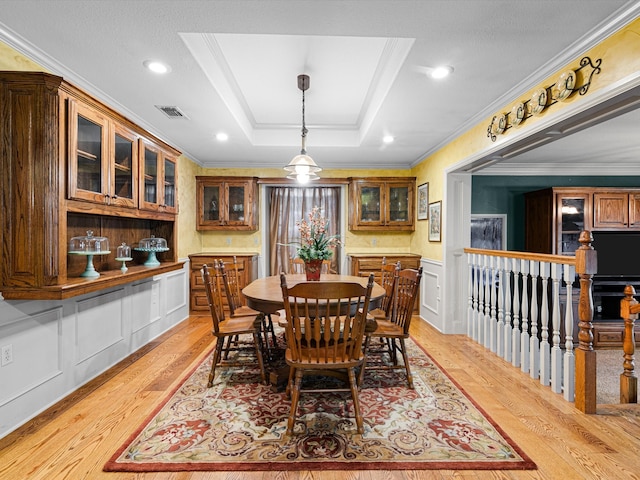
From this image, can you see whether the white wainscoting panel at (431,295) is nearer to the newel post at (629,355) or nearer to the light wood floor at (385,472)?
the light wood floor at (385,472)

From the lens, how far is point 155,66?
8.41 feet

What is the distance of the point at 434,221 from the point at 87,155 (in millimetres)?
4045

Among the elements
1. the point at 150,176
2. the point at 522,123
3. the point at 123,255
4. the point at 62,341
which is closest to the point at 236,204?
the point at 150,176

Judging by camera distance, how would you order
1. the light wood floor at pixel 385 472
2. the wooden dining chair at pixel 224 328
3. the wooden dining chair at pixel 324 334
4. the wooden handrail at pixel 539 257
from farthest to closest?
the wooden dining chair at pixel 224 328 → the wooden handrail at pixel 539 257 → the wooden dining chair at pixel 324 334 → the light wood floor at pixel 385 472

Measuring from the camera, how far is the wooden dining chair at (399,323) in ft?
8.89

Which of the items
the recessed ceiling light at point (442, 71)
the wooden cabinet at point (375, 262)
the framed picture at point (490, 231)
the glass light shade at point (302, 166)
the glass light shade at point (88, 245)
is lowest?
the wooden cabinet at point (375, 262)

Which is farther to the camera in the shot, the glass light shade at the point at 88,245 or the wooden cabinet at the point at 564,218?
the wooden cabinet at the point at 564,218

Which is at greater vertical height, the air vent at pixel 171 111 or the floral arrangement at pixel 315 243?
the air vent at pixel 171 111

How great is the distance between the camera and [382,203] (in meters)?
5.81

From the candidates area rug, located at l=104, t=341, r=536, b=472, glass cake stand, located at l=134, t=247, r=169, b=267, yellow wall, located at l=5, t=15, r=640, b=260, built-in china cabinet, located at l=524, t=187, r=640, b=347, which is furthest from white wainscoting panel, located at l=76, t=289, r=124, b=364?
built-in china cabinet, located at l=524, t=187, r=640, b=347

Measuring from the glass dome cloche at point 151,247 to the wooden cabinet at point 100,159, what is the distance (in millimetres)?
670

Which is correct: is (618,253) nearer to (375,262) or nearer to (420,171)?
(420,171)

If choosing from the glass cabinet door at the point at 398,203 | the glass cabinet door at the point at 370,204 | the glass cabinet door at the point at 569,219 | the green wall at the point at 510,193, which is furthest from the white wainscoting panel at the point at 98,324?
the glass cabinet door at the point at 569,219

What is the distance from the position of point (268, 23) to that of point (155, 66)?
3.51 ft
